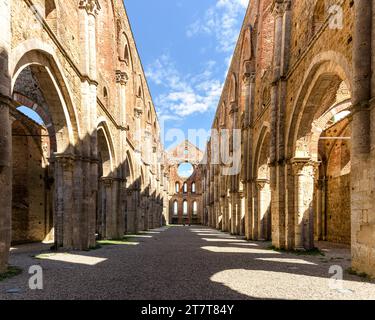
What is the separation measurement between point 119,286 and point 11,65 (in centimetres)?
550

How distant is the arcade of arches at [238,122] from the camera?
6.37 m

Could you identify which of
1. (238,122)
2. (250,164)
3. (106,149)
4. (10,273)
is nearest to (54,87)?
(10,273)

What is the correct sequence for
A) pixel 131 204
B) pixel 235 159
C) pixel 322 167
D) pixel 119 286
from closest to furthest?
pixel 119 286 < pixel 322 167 < pixel 131 204 < pixel 235 159

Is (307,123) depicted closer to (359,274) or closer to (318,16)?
(318,16)

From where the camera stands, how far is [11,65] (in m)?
6.58

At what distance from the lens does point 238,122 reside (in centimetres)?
2267

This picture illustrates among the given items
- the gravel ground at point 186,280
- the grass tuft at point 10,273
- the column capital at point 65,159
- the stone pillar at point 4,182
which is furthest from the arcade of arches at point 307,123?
the column capital at point 65,159

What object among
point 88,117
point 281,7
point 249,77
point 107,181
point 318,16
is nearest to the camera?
point 318,16

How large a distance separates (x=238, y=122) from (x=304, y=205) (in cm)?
1279

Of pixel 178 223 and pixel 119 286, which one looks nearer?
pixel 119 286

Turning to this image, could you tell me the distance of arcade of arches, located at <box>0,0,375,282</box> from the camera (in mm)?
6367

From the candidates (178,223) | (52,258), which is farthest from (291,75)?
(178,223)
